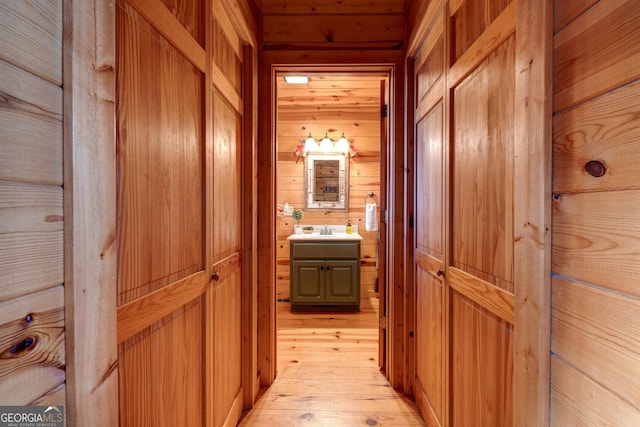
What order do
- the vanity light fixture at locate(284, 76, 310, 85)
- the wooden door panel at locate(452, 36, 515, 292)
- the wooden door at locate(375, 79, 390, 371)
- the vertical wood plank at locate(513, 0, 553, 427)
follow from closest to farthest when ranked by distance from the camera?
the vertical wood plank at locate(513, 0, 553, 427)
the wooden door panel at locate(452, 36, 515, 292)
the wooden door at locate(375, 79, 390, 371)
the vanity light fixture at locate(284, 76, 310, 85)

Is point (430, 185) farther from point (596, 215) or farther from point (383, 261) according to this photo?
point (596, 215)

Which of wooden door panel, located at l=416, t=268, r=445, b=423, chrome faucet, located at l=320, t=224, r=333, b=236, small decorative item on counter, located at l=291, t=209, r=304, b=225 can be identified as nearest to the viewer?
wooden door panel, located at l=416, t=268, r=445, b=423

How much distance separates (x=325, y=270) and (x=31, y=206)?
9.79 ft

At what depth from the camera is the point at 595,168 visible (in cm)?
58

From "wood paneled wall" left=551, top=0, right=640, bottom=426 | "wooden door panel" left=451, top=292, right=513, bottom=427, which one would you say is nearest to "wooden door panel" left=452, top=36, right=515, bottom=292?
"wooden door panel" left=451, top=292, right=513, bottom=427

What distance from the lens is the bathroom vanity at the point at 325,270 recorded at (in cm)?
334

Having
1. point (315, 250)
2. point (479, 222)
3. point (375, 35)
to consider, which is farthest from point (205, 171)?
point (315, 250)

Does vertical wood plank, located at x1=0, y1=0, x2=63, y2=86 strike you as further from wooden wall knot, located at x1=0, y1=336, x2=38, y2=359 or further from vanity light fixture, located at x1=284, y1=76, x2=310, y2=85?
vanity light fixture, located at x1=284, y1=76, x2=310, y2=85

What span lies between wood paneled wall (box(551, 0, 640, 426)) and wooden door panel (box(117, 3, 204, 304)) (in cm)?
98

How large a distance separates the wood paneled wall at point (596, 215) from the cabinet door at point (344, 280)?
269 cm

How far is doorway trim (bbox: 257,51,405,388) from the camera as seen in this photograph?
196 cm

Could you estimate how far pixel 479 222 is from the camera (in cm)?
110

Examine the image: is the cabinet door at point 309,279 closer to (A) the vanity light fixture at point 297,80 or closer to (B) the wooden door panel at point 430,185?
(B) the wooden door panel at point 430,185

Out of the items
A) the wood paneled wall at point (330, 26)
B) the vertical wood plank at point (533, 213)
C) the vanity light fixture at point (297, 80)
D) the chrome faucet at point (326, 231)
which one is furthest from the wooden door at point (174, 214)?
the chrome faucet at point (326, 231)
